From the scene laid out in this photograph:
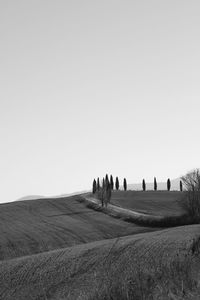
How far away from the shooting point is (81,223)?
73688mm

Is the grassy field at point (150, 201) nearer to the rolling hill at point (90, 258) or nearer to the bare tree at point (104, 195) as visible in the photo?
the rolling hill at point (90, 258)

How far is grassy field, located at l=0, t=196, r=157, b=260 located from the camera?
55500 millimetres

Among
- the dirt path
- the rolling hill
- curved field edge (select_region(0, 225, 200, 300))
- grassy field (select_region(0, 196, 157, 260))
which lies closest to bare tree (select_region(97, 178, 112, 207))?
the dirt path

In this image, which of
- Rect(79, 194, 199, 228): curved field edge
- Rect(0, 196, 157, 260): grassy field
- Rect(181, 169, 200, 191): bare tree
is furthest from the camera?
Rect(181, 169, 200, 191): bare tree

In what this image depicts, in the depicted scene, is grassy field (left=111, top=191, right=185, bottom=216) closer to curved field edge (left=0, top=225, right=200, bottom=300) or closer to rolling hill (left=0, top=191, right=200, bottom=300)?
rolling hill (left=0, top=191, right=200, bottom=300)

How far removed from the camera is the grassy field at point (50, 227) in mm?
55500

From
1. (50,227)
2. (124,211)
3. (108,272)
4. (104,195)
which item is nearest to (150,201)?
(104,195)

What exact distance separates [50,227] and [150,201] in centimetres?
4092

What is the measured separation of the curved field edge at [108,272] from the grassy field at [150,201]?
53.8 metres

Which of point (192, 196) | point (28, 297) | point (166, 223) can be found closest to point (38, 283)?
point (28, 297)

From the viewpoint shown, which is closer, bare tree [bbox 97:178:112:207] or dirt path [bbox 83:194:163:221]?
dirt path [bbox 83:194:163:221]

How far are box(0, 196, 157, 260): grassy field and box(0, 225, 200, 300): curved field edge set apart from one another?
19504 mm

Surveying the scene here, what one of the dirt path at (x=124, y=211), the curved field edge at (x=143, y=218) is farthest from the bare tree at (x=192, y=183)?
the dirt path at (x=124, y=211)

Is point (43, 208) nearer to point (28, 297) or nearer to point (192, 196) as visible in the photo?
point (192, 196)
